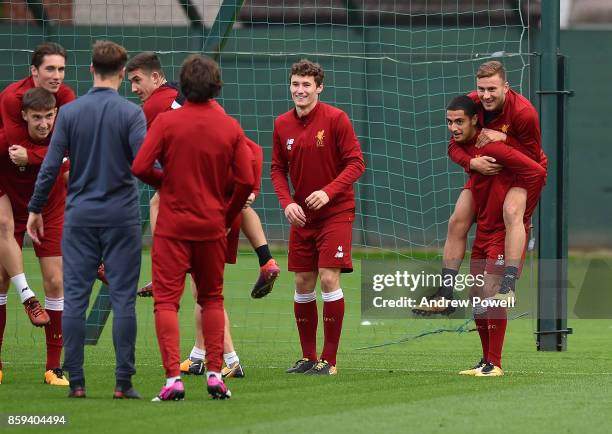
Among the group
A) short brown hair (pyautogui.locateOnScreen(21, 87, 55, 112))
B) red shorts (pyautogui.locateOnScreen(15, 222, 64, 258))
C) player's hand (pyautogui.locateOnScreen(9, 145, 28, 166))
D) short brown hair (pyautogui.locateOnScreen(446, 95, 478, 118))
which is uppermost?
short brown hair (pyautogui.locateOnScreen(21, 87, 55, 112))

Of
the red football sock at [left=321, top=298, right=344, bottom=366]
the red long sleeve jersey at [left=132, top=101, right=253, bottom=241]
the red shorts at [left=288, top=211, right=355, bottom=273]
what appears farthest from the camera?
the red football sock at [left=321, top=298, right=344, bottom=366]

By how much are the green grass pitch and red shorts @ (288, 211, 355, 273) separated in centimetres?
72

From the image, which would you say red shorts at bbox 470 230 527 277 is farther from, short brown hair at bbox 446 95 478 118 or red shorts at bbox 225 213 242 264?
red shorts at bbox 225 213 242 264

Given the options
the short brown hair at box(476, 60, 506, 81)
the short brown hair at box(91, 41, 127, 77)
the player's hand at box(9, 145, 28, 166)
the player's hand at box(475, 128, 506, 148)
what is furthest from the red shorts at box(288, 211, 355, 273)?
the short brown hair at box(91, 41, 127, 77)

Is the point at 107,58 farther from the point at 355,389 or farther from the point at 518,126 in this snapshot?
the point at 518,126

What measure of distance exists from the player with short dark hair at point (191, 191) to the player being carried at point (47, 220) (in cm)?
125

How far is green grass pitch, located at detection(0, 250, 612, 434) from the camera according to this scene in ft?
20.2

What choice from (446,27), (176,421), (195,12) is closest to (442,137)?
(446,27)

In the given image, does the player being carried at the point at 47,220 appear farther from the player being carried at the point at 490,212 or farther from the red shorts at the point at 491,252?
the red shorts at the point at 491,252

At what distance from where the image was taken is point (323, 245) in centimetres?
839

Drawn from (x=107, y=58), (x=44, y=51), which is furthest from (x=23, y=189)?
(x=107, y=58)

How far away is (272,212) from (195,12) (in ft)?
8.80

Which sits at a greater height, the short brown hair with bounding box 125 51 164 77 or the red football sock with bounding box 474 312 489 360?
the short brown hair with bounding box 125 51 164 77

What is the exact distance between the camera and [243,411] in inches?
257
